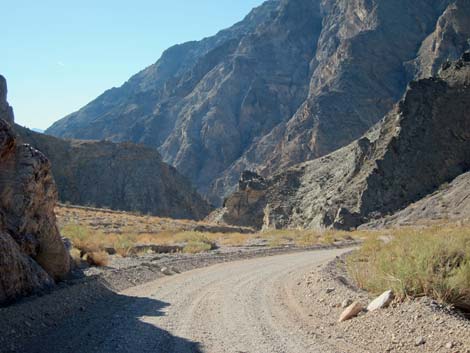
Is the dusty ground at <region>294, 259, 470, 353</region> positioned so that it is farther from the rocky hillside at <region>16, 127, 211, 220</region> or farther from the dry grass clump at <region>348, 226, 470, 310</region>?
the rocky hillside at <region>16, 127, 211, 220</region>

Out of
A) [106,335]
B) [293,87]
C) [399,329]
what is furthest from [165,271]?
[293,87]

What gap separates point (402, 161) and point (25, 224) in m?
A: 48.0

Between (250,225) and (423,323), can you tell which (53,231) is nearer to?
(423,323)

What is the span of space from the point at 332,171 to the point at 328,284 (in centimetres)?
5345

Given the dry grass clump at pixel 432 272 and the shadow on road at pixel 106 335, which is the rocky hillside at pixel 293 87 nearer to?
the dry grass clump at pixel 432 272

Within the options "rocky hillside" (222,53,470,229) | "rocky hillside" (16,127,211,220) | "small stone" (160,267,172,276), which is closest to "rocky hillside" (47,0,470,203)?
"rocky hillside" (16,127,211,220)

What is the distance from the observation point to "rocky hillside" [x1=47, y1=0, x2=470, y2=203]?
113250 millimetres

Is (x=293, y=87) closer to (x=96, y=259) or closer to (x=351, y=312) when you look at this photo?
(x=96, y=259)

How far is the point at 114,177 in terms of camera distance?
84.8 m

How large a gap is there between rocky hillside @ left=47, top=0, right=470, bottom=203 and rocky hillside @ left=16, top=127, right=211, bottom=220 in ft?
114

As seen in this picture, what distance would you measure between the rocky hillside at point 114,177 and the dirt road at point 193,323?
2670 inches

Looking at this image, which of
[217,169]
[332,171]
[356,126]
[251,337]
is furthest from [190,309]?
[217,169]

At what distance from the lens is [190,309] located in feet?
34.6

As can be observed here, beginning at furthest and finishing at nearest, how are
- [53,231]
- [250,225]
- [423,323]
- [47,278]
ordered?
[250,225] → [53,231] → [47,278] → [423,323]
